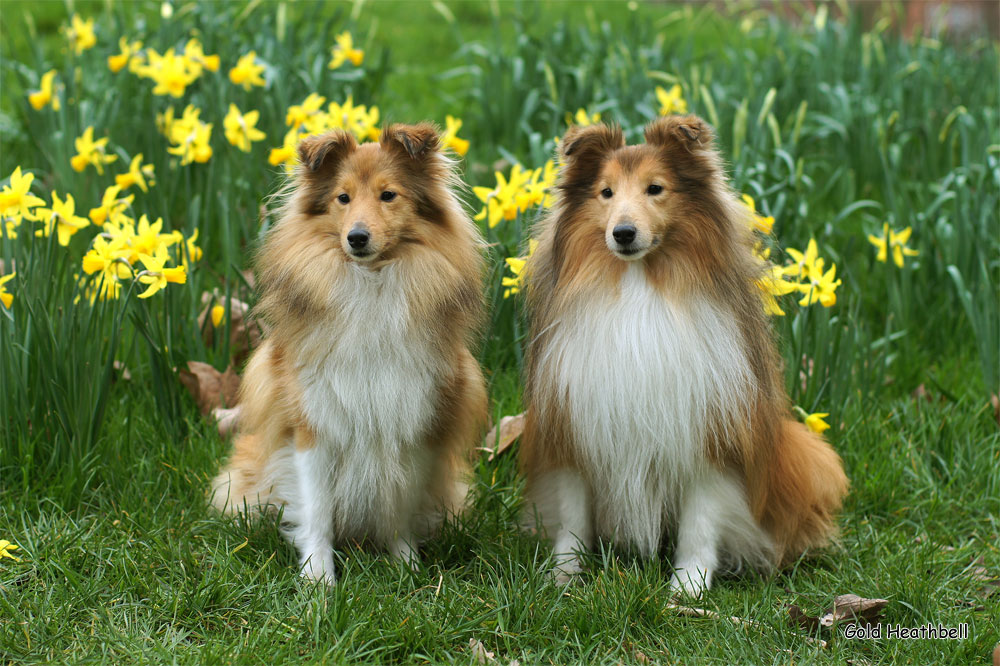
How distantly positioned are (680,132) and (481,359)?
1.23 m

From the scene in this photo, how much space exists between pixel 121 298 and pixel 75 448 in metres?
0.57

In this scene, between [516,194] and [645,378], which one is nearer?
[645,378]

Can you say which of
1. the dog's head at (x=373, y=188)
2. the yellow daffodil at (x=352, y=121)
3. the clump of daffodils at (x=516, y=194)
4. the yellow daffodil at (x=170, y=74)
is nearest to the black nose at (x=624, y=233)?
the dog's head at (x=373, y=188)

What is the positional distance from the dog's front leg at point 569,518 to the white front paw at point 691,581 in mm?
315

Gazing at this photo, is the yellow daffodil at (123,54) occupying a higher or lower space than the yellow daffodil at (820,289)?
higher

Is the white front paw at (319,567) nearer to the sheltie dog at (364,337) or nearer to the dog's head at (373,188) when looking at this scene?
the sheltie dog at (364,337)

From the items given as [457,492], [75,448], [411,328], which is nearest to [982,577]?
[457,492]

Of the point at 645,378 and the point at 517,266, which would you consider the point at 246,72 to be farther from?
the point at 645,378

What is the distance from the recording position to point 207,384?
4055 mm

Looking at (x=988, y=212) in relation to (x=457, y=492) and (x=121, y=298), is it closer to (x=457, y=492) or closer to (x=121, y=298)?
(x=457, y=492)

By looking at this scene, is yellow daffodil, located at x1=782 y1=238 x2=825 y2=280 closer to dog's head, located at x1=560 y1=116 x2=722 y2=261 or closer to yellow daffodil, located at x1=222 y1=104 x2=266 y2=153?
dog's head, located at x1=560 y1=116 x2=722 y2=261

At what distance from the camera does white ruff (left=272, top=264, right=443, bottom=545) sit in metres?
3.05

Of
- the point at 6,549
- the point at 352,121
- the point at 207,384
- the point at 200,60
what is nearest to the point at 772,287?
the point at 352,121

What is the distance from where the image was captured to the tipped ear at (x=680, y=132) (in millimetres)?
2994
